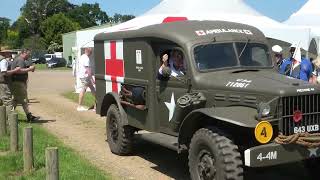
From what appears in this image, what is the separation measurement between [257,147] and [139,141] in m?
4.79

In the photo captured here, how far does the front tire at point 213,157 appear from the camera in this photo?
6.14 meters

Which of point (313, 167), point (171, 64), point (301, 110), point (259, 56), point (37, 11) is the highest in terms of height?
point (37, 11)

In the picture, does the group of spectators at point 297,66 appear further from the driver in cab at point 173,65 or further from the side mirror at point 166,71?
the side mirror at point 166,71

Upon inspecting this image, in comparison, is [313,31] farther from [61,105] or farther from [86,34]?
[86,34]

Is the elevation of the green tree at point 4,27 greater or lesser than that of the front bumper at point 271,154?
greater

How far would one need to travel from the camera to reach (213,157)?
6.40 m

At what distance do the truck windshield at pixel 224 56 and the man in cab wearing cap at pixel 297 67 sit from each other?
13.0 feet

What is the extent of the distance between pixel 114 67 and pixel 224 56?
2.61m

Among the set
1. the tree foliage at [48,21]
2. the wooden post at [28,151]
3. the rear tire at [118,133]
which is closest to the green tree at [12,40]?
the tree foliage at [48,21]

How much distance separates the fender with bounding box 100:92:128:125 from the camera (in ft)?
30.2

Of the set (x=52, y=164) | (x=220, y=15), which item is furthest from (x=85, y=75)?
(x=52, y=164)

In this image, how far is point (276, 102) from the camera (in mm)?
6176

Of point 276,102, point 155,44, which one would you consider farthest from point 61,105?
point 276,102

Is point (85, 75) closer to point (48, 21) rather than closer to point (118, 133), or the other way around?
point (118, 133)
